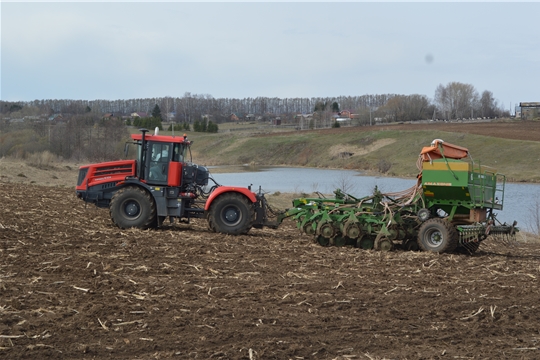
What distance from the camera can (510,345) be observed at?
7.82 meters

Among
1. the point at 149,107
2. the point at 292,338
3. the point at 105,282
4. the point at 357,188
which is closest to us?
the point at 292,338

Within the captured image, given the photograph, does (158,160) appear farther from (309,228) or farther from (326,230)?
(326,230)

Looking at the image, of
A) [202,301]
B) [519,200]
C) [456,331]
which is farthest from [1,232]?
[519,200]

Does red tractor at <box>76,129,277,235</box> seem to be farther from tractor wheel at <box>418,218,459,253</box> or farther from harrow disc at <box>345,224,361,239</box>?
tractor wheel at <box>418,218,459,253</box>

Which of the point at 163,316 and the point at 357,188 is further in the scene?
the point at 357,188

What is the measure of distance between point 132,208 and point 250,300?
7.49 meters

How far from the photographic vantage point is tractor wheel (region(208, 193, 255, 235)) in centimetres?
1587

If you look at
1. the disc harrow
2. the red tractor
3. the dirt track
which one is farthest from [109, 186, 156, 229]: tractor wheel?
the disc harrow

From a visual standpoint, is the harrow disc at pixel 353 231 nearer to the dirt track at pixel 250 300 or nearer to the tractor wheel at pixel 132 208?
the dirt track at pixel 250 300

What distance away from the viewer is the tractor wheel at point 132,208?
16031 mm

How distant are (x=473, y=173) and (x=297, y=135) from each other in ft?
226

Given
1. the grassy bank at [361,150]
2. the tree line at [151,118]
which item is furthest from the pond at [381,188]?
the tree line at [151,118]

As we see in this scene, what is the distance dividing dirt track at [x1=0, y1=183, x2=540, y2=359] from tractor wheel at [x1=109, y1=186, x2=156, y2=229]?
969 millimetres

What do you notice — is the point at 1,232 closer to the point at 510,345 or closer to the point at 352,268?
the point at 352,268
